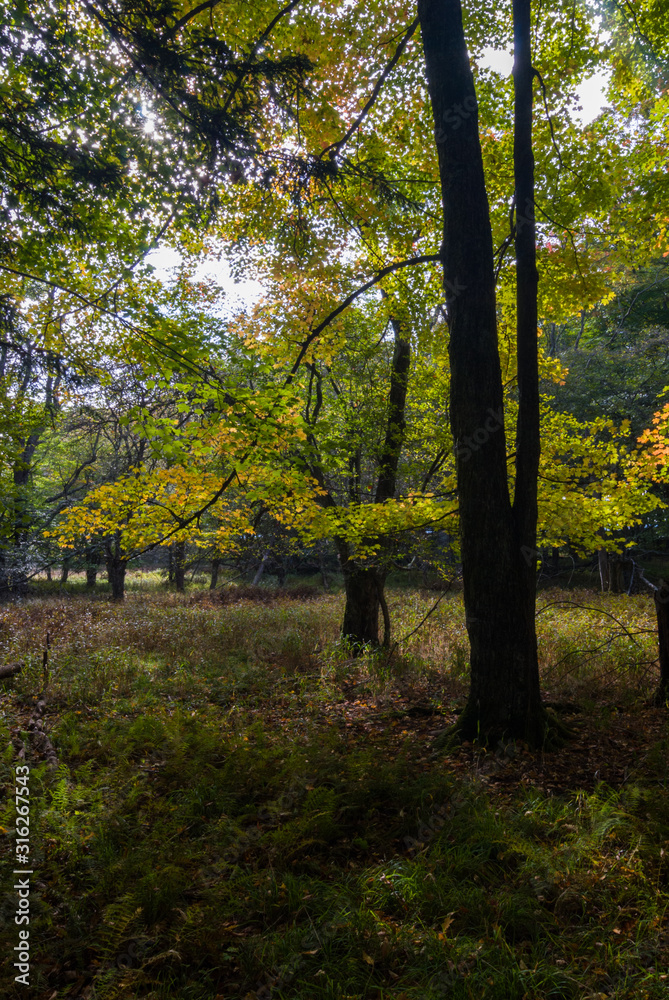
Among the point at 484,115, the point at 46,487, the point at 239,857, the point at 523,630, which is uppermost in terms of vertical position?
the point at 484,115

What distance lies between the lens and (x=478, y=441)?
4543mm

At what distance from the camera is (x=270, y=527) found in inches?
822

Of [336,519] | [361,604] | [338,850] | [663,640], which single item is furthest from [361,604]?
[338,850]

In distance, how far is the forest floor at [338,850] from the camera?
252 centimetres

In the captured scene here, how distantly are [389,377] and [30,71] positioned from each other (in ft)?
22.6

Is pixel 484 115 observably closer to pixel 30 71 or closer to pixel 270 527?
pixel 30 71

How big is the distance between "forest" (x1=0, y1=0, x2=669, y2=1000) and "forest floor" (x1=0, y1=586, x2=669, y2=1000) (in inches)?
1.0

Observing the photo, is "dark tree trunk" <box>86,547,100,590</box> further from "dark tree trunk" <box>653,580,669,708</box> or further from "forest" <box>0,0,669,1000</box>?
"dark tree trunk" <box>653,580,669,708</box>

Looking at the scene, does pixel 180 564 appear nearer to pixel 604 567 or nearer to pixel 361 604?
pixel 361 604

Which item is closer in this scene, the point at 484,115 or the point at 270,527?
the point at 484,115

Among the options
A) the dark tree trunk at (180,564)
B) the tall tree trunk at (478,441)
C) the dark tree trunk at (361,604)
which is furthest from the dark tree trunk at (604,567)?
the tall tree trunk at (478,441)

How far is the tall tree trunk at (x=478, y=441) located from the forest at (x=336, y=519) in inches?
1.2

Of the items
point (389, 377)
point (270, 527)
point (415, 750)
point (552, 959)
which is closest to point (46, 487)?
point (270, 527)

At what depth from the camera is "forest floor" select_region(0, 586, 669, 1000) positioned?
2.52 m
